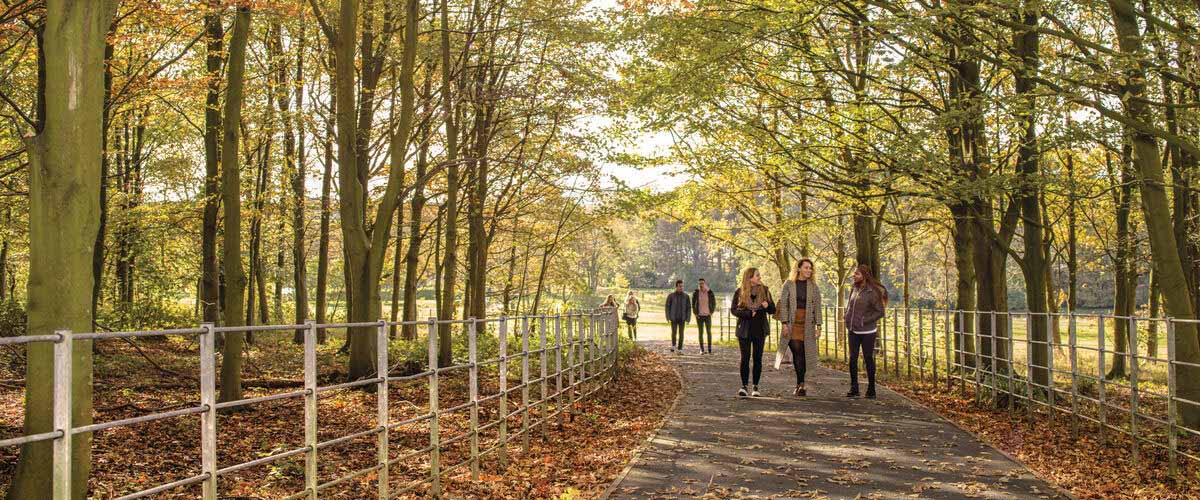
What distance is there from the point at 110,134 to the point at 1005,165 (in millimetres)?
19763

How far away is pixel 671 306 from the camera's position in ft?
85.7

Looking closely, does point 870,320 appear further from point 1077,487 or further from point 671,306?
point 671,306

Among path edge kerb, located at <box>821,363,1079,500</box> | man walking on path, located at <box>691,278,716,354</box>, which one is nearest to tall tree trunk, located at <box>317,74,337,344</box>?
man walking on path, located at <box>691,278,716,354</box>

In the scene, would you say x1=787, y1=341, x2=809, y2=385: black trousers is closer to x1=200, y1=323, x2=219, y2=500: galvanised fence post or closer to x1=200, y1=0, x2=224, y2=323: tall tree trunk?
x1=200, y1=0, x2=224, y2=323: tall tree trunk

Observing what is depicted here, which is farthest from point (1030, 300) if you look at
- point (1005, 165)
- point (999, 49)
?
point (999, 49)

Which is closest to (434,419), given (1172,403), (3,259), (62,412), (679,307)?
(62,412)

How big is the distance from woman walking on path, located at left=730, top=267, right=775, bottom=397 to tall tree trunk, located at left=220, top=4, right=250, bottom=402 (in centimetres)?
643

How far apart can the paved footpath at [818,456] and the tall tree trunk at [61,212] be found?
3886mm

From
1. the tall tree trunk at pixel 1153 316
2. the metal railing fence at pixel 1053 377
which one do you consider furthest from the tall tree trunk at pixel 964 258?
the tall tree trunk at pixel 1153 316

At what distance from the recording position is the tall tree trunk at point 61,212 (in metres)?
6.06

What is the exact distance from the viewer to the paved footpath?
7582 mm

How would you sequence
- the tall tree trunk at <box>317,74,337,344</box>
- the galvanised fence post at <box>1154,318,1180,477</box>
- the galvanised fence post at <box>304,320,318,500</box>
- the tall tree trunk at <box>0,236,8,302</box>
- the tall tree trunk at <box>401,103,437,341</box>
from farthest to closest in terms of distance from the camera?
1. the tall tree trunk at <box>0,236,8,302</box>
2. the tall tree trunk at <box>317,74,337,344</box>
3. the tall tree trunk at <box>401,103,437,341</box>
4. the galvanised fence post at <box>1154,318,1180,477</box>
5. the galvanised fence post at <box>304,320,318,500</box>

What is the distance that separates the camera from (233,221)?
12.0 metres

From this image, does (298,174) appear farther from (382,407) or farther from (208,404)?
(208,404)
